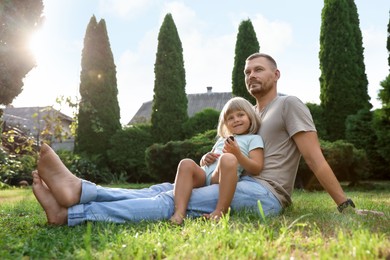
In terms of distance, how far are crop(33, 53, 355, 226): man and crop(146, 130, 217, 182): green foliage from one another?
658cm

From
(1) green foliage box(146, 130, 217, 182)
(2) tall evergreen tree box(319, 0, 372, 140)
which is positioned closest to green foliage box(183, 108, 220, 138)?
(1) green foliage box(146, 130, 217, 182)

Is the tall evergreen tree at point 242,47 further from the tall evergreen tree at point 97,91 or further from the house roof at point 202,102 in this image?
the house roof at point 202,102

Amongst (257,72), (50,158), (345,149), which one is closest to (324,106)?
Answer: (345,149)

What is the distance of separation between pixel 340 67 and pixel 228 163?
11.8 meters

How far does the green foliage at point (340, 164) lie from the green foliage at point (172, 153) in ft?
7.25

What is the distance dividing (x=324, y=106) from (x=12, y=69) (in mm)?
9136

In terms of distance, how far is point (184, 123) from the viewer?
575 inches

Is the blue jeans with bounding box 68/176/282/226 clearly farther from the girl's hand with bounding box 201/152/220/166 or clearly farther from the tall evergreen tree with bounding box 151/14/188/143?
the tall evergreen tree with bounding box 151/14/188/143

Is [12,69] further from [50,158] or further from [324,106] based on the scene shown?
[324,106]

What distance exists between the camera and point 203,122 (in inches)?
551

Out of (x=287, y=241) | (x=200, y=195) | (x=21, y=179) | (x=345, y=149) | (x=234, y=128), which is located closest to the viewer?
(x=287, y=241)

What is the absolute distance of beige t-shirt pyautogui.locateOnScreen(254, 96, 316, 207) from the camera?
3.00 meters

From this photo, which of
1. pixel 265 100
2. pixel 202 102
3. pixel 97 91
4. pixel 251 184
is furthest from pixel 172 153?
pixel 202 102

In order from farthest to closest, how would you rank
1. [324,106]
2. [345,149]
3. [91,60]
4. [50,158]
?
1. [91,60]
2. [324,106]
3. [345,149]
4. [50,158]
